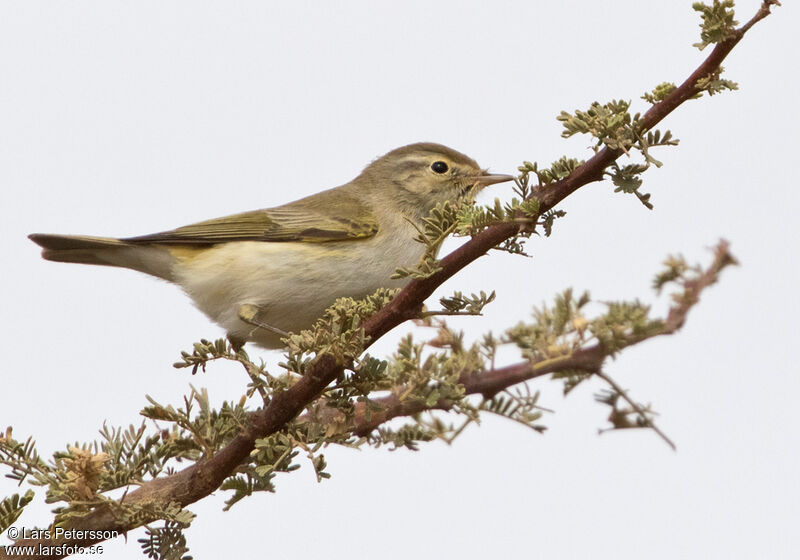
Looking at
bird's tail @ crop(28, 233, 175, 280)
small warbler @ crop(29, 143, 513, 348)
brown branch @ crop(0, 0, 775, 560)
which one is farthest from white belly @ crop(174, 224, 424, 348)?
brown branch @ crop(0, 0, 775, 560)

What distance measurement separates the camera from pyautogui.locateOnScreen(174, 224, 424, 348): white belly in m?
5.07

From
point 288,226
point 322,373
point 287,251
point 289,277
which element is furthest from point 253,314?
point 322,373

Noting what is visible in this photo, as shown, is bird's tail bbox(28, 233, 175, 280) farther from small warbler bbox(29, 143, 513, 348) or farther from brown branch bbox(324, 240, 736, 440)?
brown branch bbox(324, 240, 736, 440)

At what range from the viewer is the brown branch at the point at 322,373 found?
7.96 feet

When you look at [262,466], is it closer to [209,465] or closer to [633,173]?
[209,465]

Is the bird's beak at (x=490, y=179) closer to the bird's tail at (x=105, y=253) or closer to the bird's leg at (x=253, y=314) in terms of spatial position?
the bird's leg at (x=253, y=314)

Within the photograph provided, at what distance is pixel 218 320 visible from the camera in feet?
17.6

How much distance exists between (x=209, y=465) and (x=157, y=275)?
3123 millimetres

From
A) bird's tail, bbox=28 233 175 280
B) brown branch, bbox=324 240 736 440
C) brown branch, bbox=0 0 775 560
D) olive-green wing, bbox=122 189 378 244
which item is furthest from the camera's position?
bird's tail, bbox=28 233 175 280

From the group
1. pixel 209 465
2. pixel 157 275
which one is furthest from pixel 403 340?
A: pixel 157 275

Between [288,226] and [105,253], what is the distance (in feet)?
3.93

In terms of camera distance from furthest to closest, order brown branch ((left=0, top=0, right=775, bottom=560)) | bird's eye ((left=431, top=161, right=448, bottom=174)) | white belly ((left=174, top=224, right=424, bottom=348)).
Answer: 1. bird's eye ((left=431, top=161, right=448, bottom=174))
2. white belly ((left=174, top=224, right=424, bottom=348))
3. brown branch ((left=0, top=0, right=775, bottom=560))

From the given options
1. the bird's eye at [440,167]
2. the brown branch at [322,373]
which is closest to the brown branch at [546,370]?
the brown branch at [322,373]

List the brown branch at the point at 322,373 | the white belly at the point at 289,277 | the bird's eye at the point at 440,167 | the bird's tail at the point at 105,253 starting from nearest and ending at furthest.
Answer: the brown branch at the point at 322,373
the white belly at the point at 289,277
the bird's tail at the point at 105,253
the bird's eye at the point at 440,167
